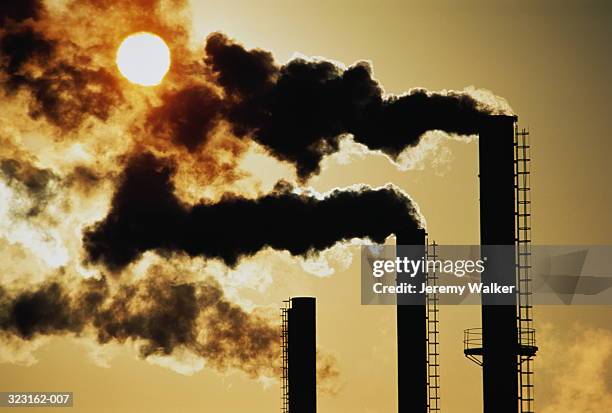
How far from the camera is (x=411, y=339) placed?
33156 millimetres

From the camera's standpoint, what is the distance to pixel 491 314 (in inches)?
1113

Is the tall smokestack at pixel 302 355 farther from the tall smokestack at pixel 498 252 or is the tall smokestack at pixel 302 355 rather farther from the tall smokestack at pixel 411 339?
the tall smokestack at pixel 498 252

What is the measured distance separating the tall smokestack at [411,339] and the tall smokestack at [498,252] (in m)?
4.61

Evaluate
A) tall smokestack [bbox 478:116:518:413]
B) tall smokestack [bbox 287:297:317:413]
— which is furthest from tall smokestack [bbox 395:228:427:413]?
tall smokestack [bbox 478:116:518:413]

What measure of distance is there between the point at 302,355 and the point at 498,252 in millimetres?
8329

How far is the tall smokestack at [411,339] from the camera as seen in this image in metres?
33.0

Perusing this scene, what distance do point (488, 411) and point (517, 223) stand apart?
431 centimetres

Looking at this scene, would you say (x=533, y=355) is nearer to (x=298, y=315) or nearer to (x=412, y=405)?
(x=412, y=405)

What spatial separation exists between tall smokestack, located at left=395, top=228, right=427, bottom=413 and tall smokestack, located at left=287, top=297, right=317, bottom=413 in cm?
263

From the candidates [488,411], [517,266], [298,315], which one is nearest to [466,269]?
[517,266]

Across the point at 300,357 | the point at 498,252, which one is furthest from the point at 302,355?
the point at 498,252

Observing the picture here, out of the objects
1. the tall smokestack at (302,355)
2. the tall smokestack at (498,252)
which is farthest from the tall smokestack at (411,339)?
the tall smokestack at (498,252)

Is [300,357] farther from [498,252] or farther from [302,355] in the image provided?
[498,252]

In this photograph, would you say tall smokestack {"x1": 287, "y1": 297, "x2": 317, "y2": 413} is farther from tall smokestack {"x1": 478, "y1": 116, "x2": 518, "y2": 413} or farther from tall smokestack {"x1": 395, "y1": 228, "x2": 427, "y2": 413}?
tall smokestack {"x1": 478, "y1": 116, "x2": 518, "y2": 413}
